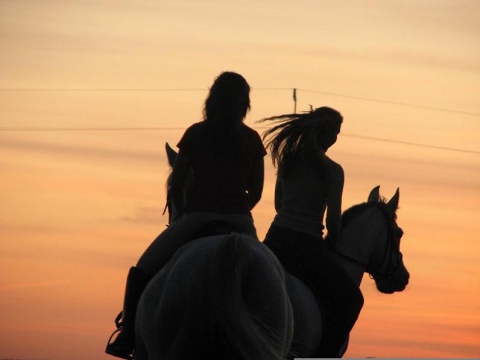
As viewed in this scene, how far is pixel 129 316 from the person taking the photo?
12898 mm

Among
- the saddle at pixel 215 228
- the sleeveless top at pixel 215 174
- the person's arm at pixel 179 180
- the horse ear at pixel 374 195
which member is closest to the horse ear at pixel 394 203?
the horse ear at pixel 374 195

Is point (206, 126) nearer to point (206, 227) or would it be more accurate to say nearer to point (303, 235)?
point (206, 227)

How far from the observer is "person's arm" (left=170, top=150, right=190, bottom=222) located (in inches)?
503

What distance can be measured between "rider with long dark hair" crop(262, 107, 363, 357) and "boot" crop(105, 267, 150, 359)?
8.21ft

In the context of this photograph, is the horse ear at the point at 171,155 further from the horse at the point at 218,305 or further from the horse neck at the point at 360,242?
the horse at the point at 218,305

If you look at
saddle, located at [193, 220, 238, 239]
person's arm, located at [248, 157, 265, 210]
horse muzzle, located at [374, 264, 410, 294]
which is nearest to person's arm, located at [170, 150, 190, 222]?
saddle, located at [193, 220, 238, 239]

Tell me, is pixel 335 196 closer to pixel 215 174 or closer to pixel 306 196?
pixel 306 196

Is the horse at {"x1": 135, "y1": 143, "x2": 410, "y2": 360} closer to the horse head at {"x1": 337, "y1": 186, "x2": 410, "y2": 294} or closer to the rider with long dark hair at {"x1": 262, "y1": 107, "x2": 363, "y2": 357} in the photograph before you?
the rider with long dark hair at {"x1": 262, "y1": 107, "x2": 363, "y2": 357}

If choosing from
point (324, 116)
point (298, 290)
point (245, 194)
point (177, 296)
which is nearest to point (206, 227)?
point (245, 194)

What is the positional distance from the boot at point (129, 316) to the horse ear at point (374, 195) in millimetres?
4817

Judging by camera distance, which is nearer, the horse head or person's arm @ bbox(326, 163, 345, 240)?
person's arm @ bbox(326, 163, 345, 240)

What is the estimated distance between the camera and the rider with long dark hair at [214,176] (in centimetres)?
1260

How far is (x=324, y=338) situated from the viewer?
15.2 metres

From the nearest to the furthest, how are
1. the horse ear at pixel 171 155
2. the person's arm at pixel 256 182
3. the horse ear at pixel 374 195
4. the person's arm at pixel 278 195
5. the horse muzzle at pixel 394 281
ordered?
the person's arm at pixel 256 182, the horse ear at pixel 171 155, the person's arm at pixel 278 195, the horse ear at pixel 374 195, the horse muzzle at pixel 394 281
